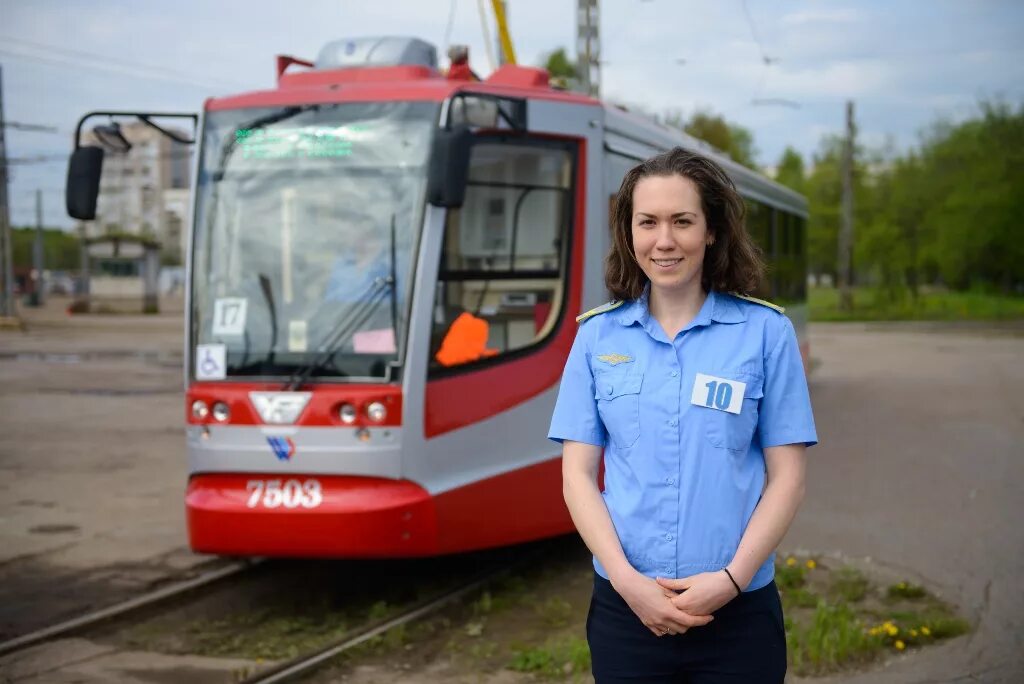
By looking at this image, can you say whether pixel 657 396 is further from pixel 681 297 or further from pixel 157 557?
pixel 157 557

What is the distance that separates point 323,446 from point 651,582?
12.8 feet

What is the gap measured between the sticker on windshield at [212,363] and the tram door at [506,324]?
1.17 metres

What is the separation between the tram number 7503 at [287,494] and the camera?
6262mm

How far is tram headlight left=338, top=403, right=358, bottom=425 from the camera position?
20.7 ft

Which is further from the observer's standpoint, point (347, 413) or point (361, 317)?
point (361, 317)

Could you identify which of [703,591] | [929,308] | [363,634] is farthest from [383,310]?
[929,308]

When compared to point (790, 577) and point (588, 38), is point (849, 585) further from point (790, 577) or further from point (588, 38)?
point (588, 38)

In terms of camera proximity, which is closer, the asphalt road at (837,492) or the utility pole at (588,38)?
the asphalt road at (837,492)

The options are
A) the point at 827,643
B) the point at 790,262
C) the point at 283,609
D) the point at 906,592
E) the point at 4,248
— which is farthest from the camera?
the point at 4,248

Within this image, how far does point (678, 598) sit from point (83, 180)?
212 inches

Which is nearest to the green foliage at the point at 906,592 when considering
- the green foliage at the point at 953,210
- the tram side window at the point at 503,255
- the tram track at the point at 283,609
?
the tram track at the point at 283,609

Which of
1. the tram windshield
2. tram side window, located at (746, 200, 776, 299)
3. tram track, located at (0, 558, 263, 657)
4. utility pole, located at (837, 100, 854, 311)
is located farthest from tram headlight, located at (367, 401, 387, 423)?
utility pole, located at (837, 100, 854, 311)

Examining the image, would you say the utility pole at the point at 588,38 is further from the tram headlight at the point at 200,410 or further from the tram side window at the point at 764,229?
the tram headlight at the point at 200,410

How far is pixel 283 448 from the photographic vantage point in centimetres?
630
